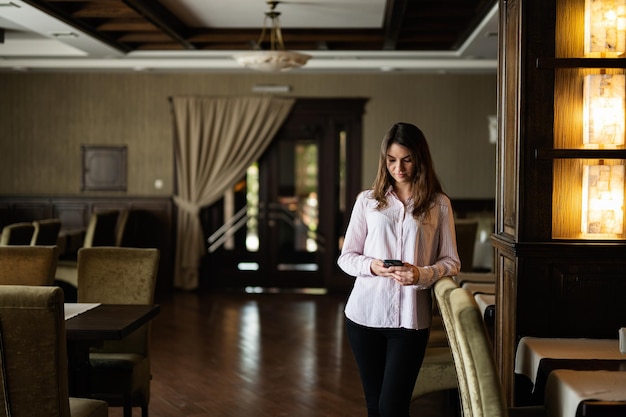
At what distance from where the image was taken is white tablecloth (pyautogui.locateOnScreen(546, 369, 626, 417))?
2.29 metres

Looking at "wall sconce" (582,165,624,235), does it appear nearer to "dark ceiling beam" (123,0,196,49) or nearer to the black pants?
the black pants

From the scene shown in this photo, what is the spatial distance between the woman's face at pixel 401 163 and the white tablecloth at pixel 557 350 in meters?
0.84

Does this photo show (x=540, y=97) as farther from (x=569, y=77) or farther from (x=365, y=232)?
(x=365, y=232)

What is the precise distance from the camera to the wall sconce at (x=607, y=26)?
319 cm

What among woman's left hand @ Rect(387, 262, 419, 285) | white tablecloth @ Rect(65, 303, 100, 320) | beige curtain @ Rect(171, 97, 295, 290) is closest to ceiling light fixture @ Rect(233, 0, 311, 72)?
beige curtain @ Rect(171, 97, 295, 290)

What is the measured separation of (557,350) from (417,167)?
0.88m

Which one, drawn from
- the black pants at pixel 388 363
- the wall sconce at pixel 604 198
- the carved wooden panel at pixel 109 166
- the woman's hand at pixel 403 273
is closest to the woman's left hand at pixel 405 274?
the woman's hand at pixel 403 273

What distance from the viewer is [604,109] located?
3.17m

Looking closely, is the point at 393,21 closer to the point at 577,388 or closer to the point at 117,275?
the point at 117,275

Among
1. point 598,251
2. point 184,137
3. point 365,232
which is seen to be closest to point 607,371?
point 598,251

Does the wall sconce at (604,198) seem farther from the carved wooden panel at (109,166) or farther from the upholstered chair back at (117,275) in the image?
the carved wooden panel at (109,166)

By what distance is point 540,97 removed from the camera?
3.23 m

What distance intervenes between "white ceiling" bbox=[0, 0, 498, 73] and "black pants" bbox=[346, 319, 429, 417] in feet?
13.6

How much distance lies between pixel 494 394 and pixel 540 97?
4.76 feet
